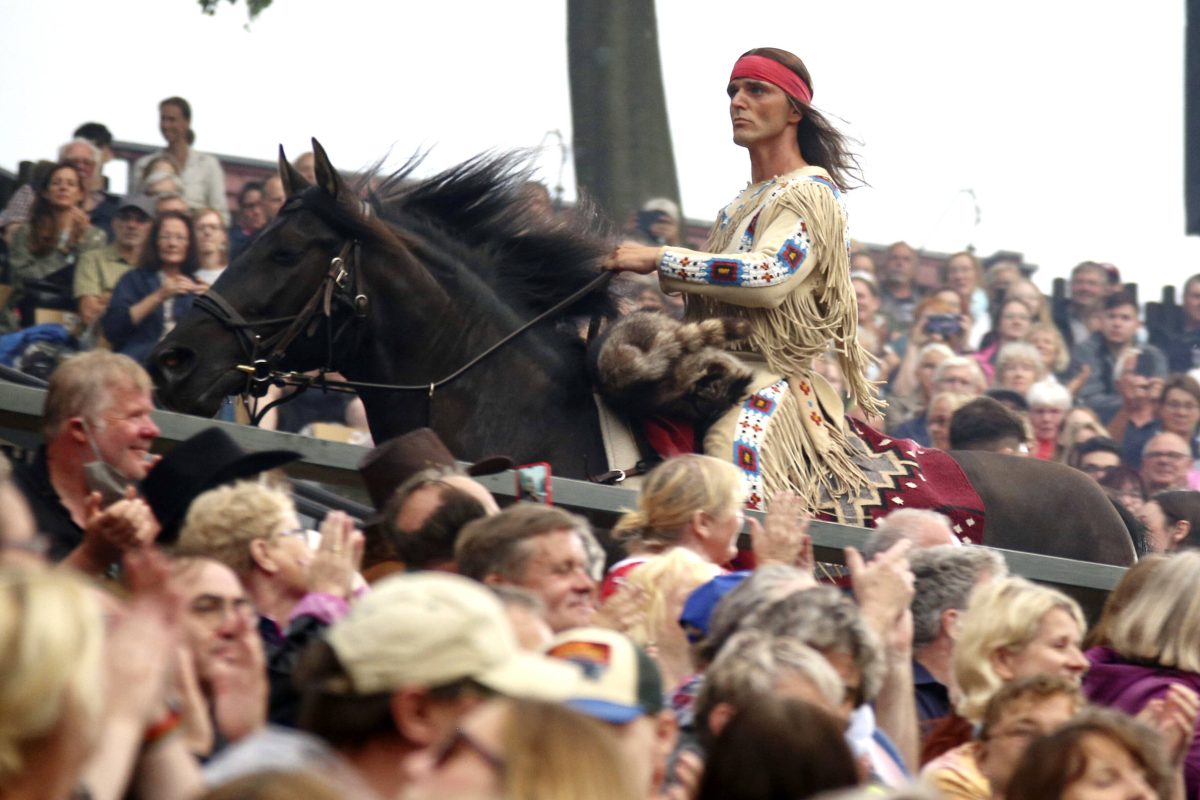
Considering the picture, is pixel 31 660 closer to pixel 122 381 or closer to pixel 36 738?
pixel 36 738

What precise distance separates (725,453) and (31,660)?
16.3 ft

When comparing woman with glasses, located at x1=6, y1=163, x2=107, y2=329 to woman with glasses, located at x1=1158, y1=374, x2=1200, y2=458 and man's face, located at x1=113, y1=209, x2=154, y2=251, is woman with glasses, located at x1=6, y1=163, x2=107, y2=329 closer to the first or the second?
man's face, located at x1=113, y1=209, x2=154, y2=251

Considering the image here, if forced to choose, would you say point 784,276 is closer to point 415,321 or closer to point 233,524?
point 415,321

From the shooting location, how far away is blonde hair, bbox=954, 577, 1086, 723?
201 inches

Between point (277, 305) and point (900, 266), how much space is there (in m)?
6.89

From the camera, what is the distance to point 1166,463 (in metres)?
11.7

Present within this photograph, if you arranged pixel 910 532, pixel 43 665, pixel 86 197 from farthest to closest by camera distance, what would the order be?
pixel 86 197
pixel 910 532
pixel 43 665

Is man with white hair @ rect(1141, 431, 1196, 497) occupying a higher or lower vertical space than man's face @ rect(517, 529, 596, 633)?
lower

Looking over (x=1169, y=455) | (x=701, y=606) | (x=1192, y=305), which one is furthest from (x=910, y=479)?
(x=1192, y=305)

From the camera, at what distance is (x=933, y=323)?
13.1m

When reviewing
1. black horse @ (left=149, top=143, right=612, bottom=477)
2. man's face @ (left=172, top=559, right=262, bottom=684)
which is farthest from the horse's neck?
man's face @ (left=172, top=559, right=262, bottom=684)

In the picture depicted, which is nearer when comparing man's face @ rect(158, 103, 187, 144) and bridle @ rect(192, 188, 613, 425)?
bridle @ rect(192, 188, 613, 425)

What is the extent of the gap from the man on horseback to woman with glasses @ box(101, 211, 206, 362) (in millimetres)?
2838

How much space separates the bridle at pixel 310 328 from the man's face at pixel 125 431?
213 cm
